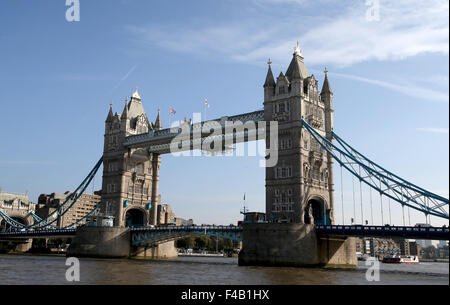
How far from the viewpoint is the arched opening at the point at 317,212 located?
6230 cm

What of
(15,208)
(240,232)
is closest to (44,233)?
(15,208)

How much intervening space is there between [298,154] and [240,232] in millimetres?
12968

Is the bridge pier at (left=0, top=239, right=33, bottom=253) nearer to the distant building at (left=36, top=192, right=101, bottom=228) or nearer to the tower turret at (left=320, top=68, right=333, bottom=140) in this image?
the distant building at (left=36, top=192, right=101, bottom=228)

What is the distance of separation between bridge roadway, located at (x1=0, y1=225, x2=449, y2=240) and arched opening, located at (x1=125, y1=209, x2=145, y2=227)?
813 centimetres

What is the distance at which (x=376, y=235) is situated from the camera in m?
51.3

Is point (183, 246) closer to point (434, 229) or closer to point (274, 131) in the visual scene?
point (274, 131)

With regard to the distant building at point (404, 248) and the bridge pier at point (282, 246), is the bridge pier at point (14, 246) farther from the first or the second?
the distant building at point (404, 248)

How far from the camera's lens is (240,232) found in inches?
2470

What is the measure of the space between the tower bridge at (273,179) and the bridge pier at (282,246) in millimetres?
113

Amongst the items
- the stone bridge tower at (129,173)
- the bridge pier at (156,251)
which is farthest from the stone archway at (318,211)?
the stone bridge tower at (129,173)

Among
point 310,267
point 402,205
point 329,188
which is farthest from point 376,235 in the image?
point 329,188

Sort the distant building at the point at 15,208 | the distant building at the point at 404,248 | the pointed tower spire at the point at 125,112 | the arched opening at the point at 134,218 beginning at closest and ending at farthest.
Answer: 1. the pointed tower spire at the point at 125,112
2. the arched opening at the point at 134,218
3. the distant building at the point at 15,208
4. the distant building at the point at 404,248

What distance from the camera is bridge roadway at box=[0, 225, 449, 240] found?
1921 inches
